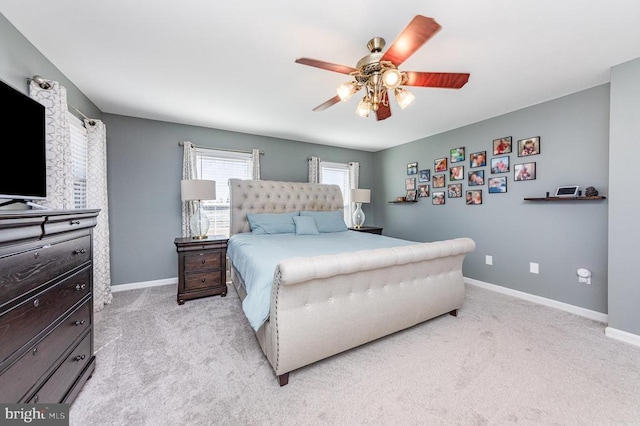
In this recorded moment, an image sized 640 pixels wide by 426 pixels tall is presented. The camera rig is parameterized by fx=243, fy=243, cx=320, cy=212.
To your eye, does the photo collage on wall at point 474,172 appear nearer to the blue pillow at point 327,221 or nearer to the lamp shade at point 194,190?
the blue pillow at point 327,221

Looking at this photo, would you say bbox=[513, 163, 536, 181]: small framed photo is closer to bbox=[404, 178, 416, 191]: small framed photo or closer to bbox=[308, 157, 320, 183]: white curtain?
bbox=[404, 178, 416, 191]: small framed photo

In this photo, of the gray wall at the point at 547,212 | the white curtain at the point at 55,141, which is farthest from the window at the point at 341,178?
the white curtain at the point at 55,141

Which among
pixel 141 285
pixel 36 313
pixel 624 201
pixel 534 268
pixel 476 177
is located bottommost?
pixel 141 285

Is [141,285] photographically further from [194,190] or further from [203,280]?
[194,190]

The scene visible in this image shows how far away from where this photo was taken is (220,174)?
408 centimetres

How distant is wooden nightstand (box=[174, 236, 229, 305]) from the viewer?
10.1 feet

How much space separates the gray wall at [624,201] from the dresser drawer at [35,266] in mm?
4296

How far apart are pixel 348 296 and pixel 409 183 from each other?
3.64 metres

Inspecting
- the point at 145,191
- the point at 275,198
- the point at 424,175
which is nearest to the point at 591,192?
the point at 424,175

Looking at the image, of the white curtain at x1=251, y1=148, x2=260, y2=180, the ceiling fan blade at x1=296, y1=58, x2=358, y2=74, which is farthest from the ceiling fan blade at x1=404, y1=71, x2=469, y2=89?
the white curtain at x1=251, y1=148, x2=260, y2=180

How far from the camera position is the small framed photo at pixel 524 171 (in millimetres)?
3162

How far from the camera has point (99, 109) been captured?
3.27m

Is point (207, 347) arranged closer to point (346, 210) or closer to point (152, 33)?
point (152, 33)

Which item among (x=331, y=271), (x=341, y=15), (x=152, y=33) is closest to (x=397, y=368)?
(x=331, y=271)
